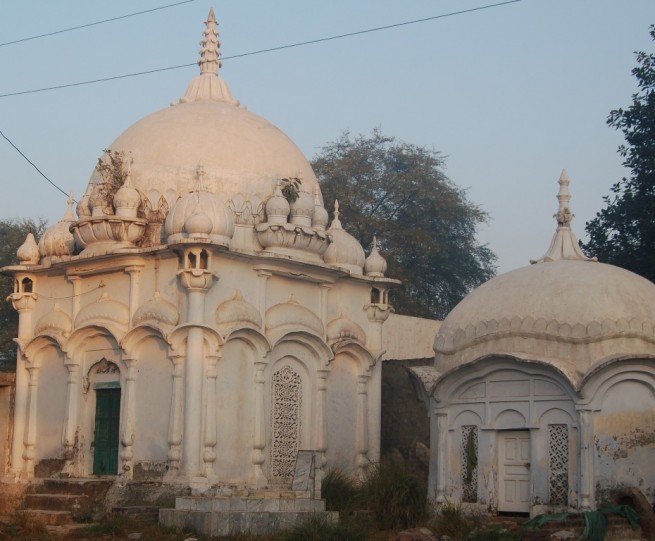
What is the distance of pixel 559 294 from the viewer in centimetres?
1712

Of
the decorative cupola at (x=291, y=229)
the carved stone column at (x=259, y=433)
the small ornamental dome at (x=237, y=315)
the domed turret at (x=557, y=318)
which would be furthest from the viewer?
the decorative cupola at (x=291, y=229)

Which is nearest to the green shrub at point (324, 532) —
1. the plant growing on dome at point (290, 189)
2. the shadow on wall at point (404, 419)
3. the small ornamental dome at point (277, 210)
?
the small ornamental dome at point (277, 210)

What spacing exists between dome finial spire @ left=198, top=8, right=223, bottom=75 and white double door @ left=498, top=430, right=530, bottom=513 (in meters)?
10.4

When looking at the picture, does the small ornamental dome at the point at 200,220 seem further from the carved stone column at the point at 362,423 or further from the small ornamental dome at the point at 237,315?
the carved stone column at the point at 362,423

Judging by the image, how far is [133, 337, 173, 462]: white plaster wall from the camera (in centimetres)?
1906

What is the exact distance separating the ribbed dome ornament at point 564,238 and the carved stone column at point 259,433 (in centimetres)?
502

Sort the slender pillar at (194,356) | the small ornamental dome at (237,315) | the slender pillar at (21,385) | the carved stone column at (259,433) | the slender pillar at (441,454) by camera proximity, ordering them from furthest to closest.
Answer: the slender pillar at (21,385)
the carved stone column at (259,433)
the small ornamental dome at (237,315)
the slender pillar at (194,356)
the slender pillar at (441,454)

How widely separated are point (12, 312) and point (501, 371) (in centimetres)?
1998

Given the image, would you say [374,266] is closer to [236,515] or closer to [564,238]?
[564,238]

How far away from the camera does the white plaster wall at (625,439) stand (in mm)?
16141

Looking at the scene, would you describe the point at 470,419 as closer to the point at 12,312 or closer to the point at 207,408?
the point at 207,408

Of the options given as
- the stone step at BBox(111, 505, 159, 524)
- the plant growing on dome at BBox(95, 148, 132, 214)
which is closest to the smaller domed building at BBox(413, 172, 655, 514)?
the stone step at BBox(111, 505, 159, 524)

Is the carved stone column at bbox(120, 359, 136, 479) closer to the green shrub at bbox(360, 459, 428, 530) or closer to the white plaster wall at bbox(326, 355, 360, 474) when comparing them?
the white plaster wall at bbox(326, 355, 360, 474)

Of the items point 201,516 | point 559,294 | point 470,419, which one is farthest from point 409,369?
point 201,516
